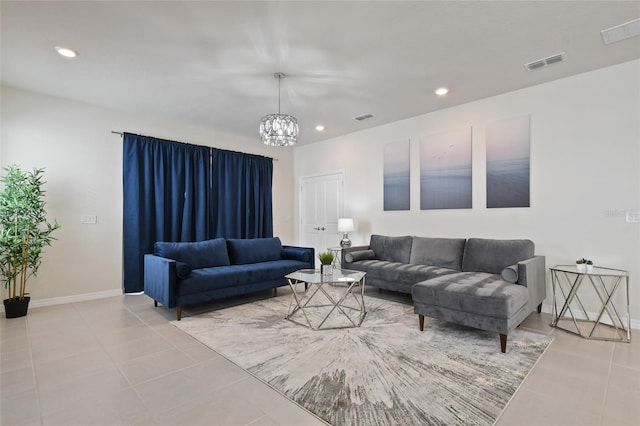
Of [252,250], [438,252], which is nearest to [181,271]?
[252,250]

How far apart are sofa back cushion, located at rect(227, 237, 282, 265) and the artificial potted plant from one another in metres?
2.22

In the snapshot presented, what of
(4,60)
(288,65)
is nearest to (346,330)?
(288,65)

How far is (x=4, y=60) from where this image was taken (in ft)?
10.5

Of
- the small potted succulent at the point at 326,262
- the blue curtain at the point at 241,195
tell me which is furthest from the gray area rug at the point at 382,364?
the blue curtain at the point at 241,195

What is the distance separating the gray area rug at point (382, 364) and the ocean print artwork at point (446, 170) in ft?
A: 6.45

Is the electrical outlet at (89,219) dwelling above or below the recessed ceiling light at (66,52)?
below

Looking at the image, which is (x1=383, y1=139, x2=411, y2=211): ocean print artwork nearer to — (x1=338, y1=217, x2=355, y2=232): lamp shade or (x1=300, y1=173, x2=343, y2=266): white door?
(x1=338, y1=217, x2=355, y2=232): lamp shade

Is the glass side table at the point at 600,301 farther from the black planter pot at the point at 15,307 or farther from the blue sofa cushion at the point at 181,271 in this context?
the black planter pot at the point at 15,307

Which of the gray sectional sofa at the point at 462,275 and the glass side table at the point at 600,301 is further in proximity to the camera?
the glass side table at the point at 600,301

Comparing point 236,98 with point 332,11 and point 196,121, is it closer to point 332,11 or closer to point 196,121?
point 196,121

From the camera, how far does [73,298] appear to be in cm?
429

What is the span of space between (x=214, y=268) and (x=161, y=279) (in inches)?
28.9

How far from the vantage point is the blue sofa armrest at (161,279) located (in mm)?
3484

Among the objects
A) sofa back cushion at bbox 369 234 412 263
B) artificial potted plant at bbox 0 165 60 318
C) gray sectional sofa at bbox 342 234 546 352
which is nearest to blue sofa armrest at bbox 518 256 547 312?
gray sectional sofa at bbox 342 234 546 352
